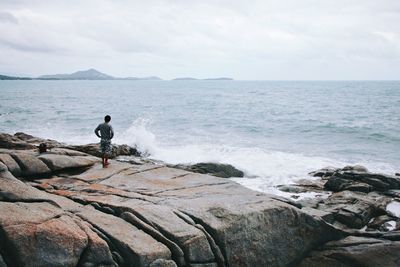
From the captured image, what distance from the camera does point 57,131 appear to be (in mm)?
45375

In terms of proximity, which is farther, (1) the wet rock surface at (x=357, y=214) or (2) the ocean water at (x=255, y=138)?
(2) the ocean water at (x=255, y=138)

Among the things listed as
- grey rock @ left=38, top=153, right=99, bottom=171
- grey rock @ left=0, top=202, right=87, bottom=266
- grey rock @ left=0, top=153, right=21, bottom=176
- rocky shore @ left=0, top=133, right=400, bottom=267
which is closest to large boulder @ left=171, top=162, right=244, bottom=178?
rocky shore @ left=0, top=133, right=400, bottom=267

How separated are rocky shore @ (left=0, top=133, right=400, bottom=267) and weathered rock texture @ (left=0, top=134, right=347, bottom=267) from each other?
0.07 feet

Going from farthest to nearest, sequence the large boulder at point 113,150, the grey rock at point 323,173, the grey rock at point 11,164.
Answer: the grey rock at point 323,173 < the large boulder at point 113,150 < the grey rock at point 11,164

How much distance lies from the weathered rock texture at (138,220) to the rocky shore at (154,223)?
0.02 metres

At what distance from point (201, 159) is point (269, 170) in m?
6.01

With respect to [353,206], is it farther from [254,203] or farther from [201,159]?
[201,159]

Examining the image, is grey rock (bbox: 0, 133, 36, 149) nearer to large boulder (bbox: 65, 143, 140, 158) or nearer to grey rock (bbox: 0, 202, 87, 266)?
large boulder (bbox: 65, 143, 140, 158)

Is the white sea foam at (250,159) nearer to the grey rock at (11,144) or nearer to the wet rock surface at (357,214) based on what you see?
the wet rock surface at (357,214)

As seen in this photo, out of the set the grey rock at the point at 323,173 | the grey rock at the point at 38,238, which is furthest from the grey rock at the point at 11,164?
the grey rock at the point at 323,173

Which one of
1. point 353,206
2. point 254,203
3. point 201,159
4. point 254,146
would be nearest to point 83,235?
point 254,203

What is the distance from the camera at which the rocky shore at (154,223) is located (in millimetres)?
7883

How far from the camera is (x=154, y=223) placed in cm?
909

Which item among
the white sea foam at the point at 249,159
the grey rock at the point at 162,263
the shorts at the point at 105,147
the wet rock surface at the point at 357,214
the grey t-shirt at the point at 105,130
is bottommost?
the white sea foam at the point at 249,159
